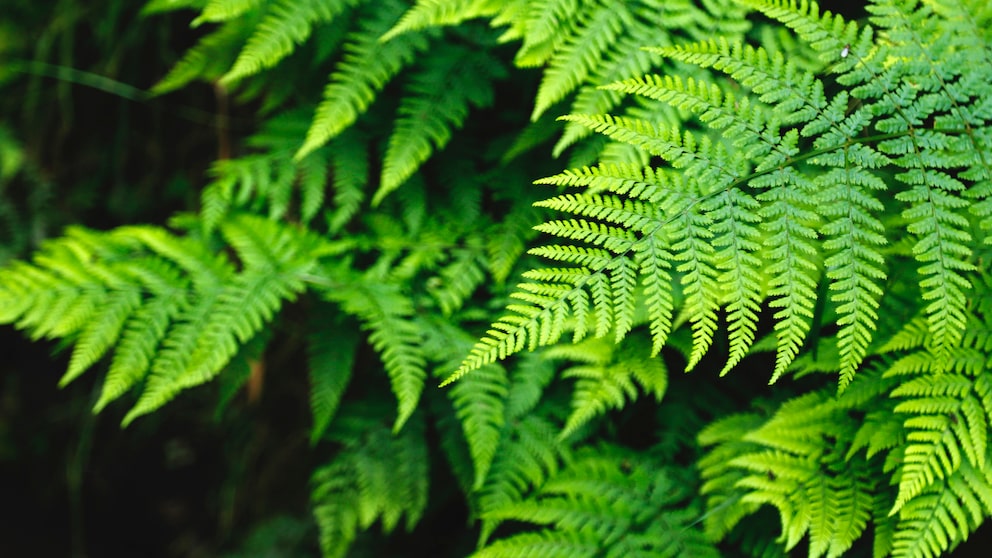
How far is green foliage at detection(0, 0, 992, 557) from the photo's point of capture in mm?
1512

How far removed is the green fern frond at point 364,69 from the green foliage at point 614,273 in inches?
0.5

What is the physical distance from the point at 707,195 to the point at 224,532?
3.57m

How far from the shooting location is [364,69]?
2.25 metres

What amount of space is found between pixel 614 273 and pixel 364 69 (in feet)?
4.30

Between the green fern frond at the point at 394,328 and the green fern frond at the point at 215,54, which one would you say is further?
the green fern frond at the point at 215,54

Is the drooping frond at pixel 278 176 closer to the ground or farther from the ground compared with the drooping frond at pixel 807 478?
farther from the ground

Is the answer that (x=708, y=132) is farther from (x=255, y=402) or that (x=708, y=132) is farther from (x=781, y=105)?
(x=255, y=402)

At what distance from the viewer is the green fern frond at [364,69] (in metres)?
2.18

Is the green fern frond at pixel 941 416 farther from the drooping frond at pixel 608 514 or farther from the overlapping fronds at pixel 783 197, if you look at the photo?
the drooping frond at pixel 608 514

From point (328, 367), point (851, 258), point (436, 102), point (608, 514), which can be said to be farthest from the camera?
point (328, 367)

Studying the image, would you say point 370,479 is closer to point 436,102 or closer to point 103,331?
point 103,331

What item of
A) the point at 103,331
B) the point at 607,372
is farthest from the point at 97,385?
the point at 607,372

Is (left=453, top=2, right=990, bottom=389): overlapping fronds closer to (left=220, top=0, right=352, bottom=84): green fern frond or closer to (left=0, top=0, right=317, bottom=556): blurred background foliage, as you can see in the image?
(left=220, top=0, right=352, bottom=84): green fern frond

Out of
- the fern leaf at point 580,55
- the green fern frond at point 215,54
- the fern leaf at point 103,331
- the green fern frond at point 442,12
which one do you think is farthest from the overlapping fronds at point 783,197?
the green fern frond at point 215,54
